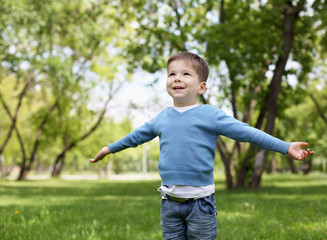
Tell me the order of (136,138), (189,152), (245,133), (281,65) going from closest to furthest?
(245,133) → (189,152) → (136,138) → (281,65)

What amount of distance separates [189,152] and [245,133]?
460mm

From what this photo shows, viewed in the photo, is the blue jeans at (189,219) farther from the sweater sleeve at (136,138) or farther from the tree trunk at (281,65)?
the tree trunk at (281,65)

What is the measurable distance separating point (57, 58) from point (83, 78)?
23.5 feet

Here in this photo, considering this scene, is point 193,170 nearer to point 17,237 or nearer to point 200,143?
point 200,143

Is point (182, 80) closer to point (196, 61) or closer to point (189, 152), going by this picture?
point (196, 61)

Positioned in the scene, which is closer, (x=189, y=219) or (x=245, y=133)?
(x=245, y=133)

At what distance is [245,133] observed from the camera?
2682 mm

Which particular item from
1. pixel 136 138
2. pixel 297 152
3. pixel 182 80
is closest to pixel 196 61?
pixel 182 80

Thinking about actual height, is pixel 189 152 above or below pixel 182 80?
below

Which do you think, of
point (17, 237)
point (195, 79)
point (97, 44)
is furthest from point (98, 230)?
point (97, 44)

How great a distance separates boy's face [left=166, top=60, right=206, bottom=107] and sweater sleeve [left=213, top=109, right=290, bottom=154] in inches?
11.4

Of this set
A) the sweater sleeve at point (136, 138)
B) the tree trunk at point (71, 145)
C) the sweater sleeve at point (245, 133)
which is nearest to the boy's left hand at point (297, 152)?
the sweater sleeve at point (245, 133)

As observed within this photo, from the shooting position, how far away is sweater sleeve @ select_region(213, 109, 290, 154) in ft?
8.34

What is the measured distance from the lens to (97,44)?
24578 mm
